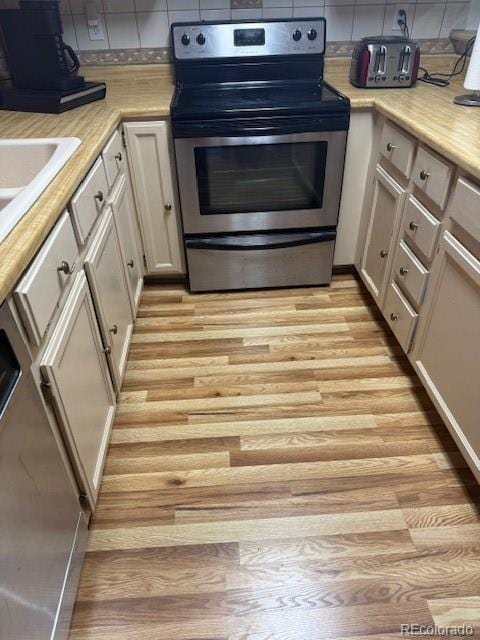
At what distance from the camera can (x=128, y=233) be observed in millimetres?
1994

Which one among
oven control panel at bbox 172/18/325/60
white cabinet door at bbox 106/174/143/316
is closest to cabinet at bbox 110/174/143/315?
white cabinet door at bbox 106/174/143/316

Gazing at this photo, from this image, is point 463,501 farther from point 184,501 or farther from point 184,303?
point 184,303

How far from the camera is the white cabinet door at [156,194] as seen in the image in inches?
78.5

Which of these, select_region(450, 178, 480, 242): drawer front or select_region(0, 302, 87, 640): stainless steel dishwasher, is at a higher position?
select_region(450, 178, 480, 242): drawer front

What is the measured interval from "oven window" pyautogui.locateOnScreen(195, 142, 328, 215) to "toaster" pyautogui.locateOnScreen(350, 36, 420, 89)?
1.36 feet

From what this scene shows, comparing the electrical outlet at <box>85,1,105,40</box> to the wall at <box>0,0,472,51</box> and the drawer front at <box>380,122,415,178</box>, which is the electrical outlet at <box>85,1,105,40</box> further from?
the drawer front at <box>380,122,415,178</box>

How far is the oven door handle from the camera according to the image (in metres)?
2.20

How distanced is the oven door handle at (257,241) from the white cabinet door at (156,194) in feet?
0.46

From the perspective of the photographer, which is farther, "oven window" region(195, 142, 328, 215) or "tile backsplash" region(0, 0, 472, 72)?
"tile backsplash" region(0, 0, 472, 72)

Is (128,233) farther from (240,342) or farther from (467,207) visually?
(467,207)

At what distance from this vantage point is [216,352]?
2.02 m

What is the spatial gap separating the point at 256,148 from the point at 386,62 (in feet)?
2.28

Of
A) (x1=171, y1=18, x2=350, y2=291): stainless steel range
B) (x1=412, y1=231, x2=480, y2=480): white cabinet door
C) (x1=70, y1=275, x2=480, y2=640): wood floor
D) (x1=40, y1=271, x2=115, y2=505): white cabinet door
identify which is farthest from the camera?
(x1=171, y1=18, x2=350, y2=291): stainless steel range

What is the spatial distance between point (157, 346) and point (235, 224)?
0.68 metres
